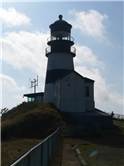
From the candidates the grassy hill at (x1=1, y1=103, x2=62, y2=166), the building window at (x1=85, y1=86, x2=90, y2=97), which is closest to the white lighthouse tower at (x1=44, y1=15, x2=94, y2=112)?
the building window at (x1=85, y1=86, x2=90, y2=97)

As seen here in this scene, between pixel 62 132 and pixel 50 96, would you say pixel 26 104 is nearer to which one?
pixel 50 96

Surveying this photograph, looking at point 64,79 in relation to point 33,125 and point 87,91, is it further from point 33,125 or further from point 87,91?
point 33,125

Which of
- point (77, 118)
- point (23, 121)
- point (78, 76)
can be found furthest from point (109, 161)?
point (78, 76)

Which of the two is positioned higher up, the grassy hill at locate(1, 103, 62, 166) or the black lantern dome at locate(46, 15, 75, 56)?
the black lantern dome at locate(46, 15, 75, 56)

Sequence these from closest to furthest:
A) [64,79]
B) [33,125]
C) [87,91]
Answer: [33,125] < [64,79] < [87,91]

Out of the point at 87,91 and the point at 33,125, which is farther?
the point at 87,91

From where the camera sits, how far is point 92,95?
2121 inches

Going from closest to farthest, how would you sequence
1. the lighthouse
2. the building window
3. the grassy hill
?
1. the grassy hill
2. the lighthouse
3. the building window

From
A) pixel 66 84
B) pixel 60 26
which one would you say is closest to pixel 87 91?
pixel 66 84

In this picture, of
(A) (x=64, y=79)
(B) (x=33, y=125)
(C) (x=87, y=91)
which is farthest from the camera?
(C) (x=87, y=91)

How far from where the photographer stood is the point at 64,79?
1996 inches

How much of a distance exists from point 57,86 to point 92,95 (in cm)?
522

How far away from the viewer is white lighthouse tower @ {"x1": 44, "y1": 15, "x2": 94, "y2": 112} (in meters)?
50.8

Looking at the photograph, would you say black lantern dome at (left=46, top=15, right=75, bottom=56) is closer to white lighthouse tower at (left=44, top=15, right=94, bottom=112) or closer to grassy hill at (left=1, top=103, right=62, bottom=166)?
white lighthouse tower at (left=44, top=15, right=94, bottom=112)
